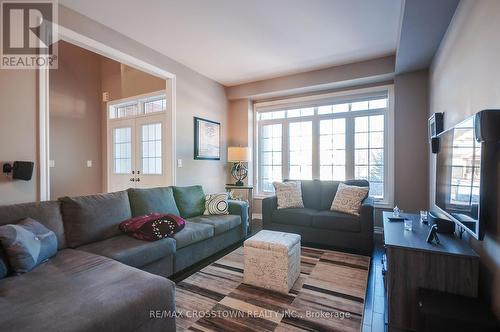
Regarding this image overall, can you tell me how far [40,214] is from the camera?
6.39 feet

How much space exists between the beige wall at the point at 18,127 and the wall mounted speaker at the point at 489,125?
336 cm

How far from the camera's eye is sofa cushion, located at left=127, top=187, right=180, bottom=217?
2.71 metres

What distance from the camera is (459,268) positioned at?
59.3 inches

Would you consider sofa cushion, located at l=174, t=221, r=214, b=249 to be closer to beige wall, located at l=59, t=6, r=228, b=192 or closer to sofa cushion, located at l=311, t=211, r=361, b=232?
beige wall, located at l=59, t=6, r=228, b=192

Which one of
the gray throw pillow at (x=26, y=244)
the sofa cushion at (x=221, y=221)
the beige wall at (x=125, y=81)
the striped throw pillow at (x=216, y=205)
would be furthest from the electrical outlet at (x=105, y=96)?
the gray throw pillow at (x=26, y=244)

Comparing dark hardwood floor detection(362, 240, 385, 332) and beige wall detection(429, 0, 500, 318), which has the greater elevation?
beige wall detection(429, 0, 500, 318)

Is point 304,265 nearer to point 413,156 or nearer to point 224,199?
point 224,199

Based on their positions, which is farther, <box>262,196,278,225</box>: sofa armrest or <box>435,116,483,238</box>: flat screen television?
<box>262,196,278,225</box>: sofa armrest

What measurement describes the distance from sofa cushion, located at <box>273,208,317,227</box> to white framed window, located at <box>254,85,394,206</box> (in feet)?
3.88

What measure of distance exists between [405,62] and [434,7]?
126 cm

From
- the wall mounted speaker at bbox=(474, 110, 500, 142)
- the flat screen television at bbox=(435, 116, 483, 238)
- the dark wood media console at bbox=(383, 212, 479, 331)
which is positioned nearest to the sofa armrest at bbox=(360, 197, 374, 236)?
the flat screen television at bbox=(435, 116, 483, 238)

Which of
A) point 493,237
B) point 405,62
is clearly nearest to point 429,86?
point 405,62

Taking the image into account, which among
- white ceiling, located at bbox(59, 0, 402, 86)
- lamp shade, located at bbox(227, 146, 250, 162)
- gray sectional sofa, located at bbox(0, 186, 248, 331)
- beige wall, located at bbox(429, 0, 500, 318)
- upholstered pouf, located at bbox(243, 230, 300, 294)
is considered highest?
white ceiling, located at bbox(59, 0, 402, 86)

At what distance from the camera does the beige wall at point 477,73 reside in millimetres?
1399
